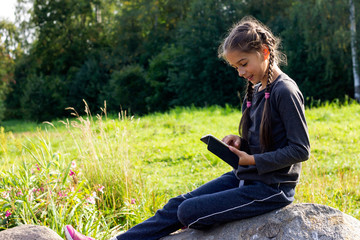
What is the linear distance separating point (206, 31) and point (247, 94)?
58.0ft

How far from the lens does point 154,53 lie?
83.4ft

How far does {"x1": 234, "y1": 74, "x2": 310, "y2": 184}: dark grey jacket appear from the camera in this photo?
7.52 feet

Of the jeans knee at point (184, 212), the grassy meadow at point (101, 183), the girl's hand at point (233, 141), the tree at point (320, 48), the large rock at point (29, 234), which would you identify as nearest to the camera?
the jeans knee at point (184, 212)

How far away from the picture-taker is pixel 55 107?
1001 inches

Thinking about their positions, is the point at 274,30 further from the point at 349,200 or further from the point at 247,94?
the point at 247,94

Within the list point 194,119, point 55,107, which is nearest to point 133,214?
point 194,119

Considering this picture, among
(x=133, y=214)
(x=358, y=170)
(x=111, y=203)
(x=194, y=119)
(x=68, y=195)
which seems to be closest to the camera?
(x=68, y=195)

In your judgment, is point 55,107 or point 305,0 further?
point 55,107

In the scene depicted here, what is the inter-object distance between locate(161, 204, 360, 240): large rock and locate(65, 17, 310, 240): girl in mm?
59

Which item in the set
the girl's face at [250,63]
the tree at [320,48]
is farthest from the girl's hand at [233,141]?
the tree at [320,48]

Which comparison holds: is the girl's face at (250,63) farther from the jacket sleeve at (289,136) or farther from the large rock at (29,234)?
the large rock at (29,234)

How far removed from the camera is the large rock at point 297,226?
7.67ft

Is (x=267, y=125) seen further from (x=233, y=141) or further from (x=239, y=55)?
(x=239, y=55)

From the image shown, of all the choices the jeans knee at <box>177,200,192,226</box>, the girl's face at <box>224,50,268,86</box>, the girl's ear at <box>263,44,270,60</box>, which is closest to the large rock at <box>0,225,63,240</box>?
Answer: the jeans knee at <box>177,200,192,226</box>
